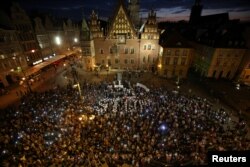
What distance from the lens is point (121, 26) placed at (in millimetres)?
39312

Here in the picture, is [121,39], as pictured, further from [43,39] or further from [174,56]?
[43,39]

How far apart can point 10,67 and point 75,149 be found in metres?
32.5

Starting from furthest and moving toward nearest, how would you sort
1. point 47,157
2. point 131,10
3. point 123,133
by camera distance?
point 131,10 < point 123,133 < point 47,157

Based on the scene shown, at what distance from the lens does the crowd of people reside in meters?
14.4

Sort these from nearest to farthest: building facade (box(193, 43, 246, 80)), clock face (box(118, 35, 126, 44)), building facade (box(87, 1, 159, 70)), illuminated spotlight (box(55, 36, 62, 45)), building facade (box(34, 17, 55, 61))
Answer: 1. building facade (box(193, 43, 246, 80))
2. building facade (box(87, 1, 159, 70))
3. clock face (box(118, 35, 126, 44))
4. building facade (box(34, 17, 55, 61))
5. illuminated spotlight (box(55, 36, 62, 45))

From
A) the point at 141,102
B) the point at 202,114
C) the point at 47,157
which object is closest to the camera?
the point at 47,157

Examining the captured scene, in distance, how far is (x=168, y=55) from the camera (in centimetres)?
3669

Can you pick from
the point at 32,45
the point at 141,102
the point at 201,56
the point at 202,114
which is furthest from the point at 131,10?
the point at 202,114

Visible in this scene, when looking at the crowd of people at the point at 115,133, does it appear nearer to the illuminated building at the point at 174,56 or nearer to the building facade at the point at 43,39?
the illuminated building at the point at 174,56

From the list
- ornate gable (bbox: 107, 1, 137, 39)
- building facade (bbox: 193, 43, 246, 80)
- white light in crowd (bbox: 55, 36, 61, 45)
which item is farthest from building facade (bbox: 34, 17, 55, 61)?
building facade (bbox: 193, 43, 246, 80)

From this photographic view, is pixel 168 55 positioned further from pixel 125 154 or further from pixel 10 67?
pixel 10 67

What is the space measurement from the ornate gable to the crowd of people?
23.4 m

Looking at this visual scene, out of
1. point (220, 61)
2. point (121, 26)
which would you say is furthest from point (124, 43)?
point (220, 61)

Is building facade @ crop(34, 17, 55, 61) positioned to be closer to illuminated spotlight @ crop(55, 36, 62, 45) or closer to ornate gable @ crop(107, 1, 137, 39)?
illuminated spotlight @ crop(55, 36, 62, 45)
